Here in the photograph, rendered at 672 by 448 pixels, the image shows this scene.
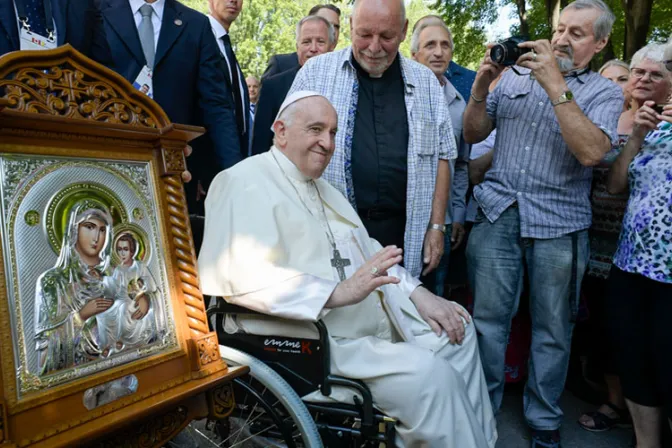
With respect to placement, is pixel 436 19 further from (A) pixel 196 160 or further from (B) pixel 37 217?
(B) pixel 37 217

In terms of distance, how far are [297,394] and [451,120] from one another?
2.05m

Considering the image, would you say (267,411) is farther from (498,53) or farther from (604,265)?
(604,265)

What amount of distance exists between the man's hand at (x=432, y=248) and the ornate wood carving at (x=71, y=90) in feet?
5.54

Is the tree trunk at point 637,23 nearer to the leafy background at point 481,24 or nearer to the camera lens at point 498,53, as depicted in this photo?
the leafy background at point 481,24

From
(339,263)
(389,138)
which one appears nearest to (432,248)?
(389,138)

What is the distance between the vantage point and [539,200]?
2.68 meters

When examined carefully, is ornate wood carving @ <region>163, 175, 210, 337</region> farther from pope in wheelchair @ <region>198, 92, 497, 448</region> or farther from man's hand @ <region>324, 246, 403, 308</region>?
man's hand @ <region>324, 246, 403, 308</region>

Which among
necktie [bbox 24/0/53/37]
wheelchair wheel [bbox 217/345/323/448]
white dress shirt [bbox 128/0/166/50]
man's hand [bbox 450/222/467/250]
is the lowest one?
wheelchair wheel [bbox 217/345/323/448]

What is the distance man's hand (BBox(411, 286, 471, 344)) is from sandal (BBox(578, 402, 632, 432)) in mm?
1219

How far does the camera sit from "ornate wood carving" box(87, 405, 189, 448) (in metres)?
1.44

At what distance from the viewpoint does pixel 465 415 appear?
77.5 inches

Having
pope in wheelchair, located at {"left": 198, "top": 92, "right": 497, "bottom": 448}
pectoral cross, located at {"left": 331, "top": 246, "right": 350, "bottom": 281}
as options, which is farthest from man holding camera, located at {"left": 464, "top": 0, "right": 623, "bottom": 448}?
pectoral cross, located at {"left": 331, "top": 246, "right": 350, "bottom": 281}

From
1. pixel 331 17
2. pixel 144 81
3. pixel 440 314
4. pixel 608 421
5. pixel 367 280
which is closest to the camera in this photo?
pixel 367 280

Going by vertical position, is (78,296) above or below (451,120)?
below
